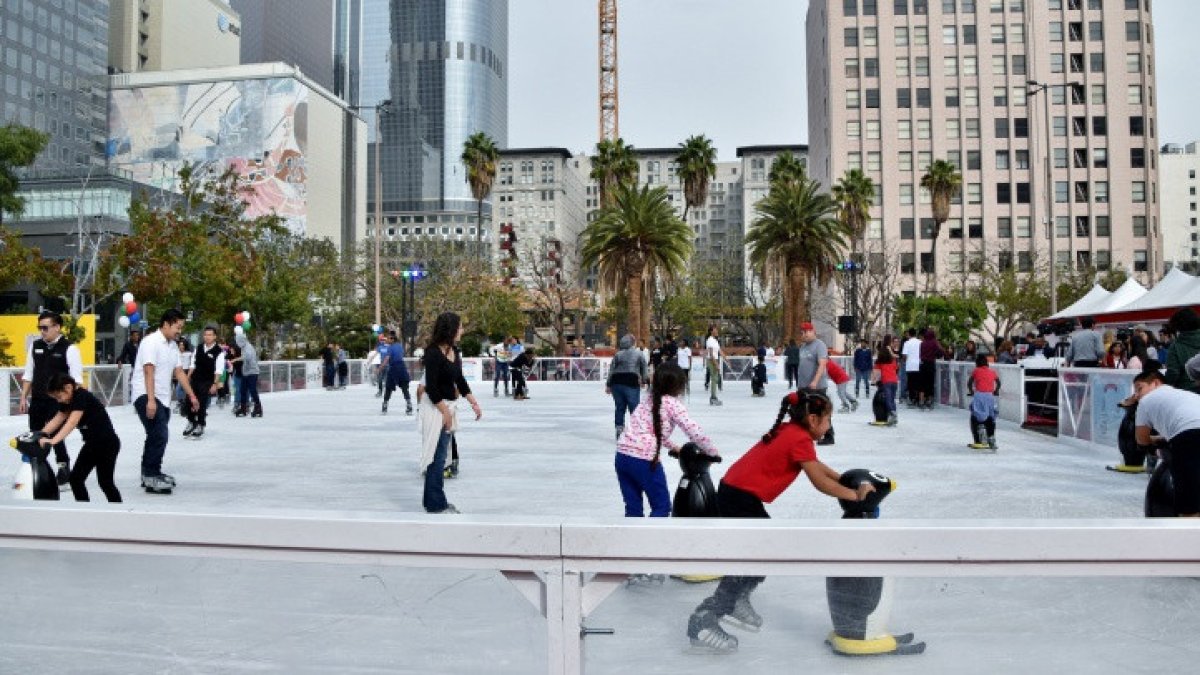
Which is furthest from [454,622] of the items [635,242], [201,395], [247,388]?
[635,242]

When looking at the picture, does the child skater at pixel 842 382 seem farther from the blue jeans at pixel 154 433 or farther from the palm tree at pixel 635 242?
the palm tree at pixel 635 242

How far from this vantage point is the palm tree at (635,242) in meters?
39.8

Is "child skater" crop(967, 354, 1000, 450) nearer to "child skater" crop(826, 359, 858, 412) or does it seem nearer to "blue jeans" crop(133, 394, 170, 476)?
"child skater" crop(826, 359, 858, 412)

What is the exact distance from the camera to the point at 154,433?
8.24 m

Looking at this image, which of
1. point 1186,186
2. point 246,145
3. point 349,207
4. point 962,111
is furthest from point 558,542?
point 1186,186

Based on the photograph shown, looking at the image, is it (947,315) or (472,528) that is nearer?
(472,528)

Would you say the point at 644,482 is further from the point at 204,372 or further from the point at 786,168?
the point at 786,168

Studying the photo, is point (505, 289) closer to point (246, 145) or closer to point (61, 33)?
point (61, 33)

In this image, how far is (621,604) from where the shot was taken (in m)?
2.23

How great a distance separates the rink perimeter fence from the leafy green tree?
18.4 meters

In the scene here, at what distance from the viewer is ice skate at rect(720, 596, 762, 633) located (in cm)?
217

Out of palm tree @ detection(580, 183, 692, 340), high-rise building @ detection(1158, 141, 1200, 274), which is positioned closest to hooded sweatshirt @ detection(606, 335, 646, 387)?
palm tree @ detection(580, 183, 692, 340)

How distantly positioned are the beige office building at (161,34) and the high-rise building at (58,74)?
19.4 meters

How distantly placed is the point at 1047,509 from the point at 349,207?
441 ft
